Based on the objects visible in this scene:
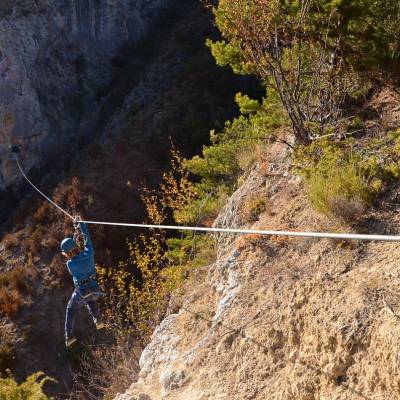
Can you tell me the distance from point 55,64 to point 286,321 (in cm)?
2008

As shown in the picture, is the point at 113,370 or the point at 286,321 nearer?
the point at 286,321

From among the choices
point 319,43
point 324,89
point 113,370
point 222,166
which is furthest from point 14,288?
point 319,43

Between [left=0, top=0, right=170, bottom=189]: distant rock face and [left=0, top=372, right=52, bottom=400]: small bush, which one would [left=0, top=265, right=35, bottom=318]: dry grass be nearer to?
[left=0, top=0, right=170, bottom=189]: distant rock face

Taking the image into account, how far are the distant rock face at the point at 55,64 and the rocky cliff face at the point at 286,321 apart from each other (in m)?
16.0

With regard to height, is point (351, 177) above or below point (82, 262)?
above

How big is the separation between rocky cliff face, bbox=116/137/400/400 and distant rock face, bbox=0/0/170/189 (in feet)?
52.5

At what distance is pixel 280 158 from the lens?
7555 mm

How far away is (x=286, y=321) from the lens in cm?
470

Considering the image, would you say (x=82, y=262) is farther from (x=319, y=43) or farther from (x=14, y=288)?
(x=14, y=288)

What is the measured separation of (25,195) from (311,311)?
17522 millimetres

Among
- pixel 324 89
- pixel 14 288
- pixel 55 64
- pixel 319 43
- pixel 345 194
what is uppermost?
pixel 55 64

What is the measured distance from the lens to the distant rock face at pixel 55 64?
20688 mm

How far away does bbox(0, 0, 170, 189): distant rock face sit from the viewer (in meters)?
20.7

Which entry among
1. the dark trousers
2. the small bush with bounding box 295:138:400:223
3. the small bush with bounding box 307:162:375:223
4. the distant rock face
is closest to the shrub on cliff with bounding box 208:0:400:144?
the small bush with bounding box 295:138:400:223
